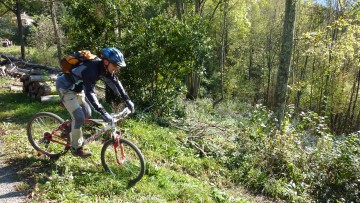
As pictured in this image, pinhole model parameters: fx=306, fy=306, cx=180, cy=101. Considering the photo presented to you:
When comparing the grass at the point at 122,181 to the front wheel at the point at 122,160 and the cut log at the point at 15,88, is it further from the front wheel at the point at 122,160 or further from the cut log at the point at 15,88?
the cut log at the point at 15,88

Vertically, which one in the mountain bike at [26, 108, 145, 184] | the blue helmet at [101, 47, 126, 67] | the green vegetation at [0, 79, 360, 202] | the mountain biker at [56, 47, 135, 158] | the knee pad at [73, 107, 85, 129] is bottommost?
the green vegetation at [0, 79, 360, 202]

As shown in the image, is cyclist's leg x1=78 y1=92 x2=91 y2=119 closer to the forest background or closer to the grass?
the grass

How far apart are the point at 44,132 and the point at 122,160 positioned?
175 centimetres

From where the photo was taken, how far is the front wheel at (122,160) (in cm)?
553

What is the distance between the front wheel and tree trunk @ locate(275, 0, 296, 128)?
6.26 m

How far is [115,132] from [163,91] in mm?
5702

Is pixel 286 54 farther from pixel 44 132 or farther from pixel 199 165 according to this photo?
pixel 44 132

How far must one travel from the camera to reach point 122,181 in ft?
18.9

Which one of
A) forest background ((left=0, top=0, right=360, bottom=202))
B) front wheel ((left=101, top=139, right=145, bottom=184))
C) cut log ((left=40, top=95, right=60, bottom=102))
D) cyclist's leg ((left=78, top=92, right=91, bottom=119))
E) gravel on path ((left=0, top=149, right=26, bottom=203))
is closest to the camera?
gravel on path ((left=0, top=149, right=26, bottom=203))

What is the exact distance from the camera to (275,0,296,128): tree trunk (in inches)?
394

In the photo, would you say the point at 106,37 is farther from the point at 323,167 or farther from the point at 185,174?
the point at 323,167

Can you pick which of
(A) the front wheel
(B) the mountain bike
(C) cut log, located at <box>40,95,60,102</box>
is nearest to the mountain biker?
(B) the mountain bike

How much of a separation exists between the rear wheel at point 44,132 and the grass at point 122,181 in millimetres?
207

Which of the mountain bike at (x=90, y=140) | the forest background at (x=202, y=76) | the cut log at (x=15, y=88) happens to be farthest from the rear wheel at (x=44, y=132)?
the cut log at (x=15, y=88)
